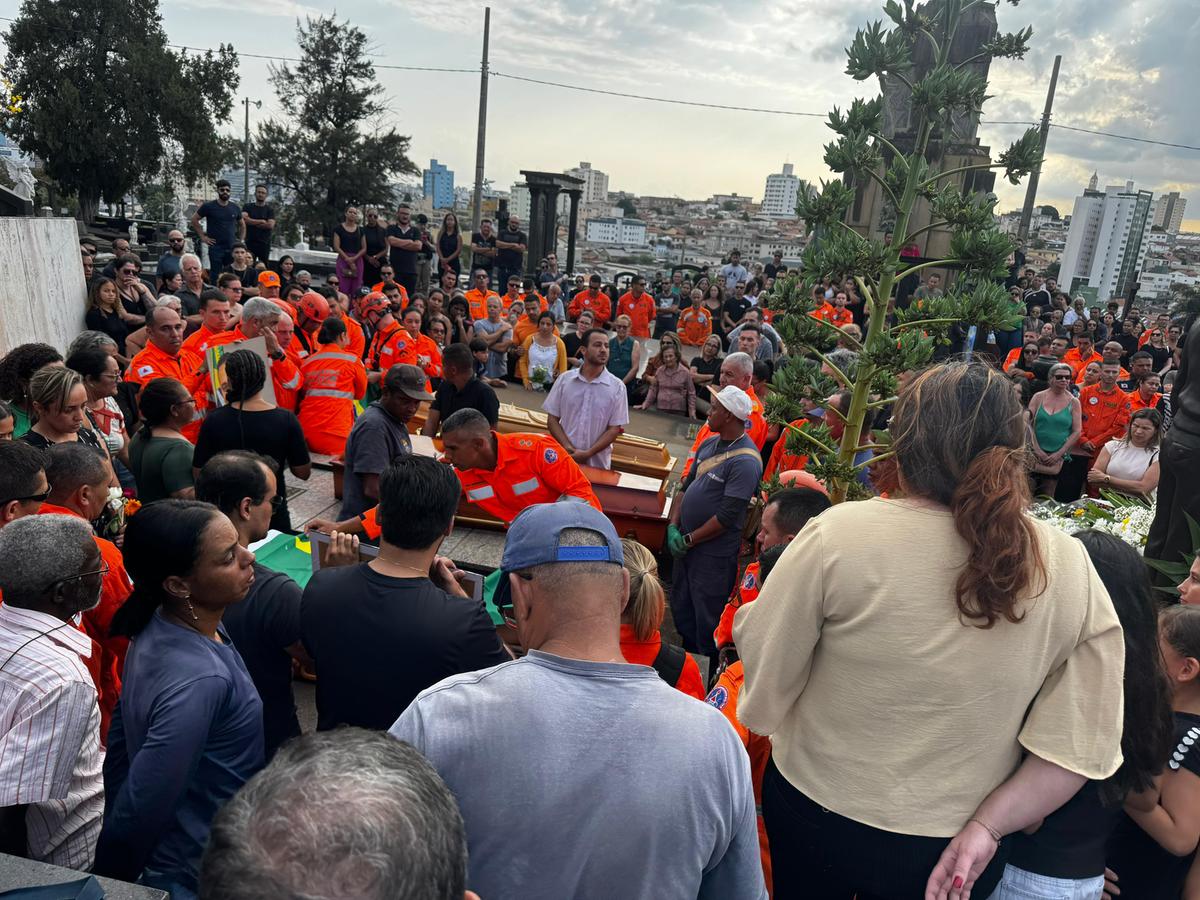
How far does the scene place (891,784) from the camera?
162 centimetres

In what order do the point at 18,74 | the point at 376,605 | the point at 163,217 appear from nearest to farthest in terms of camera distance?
the point at 376,605, the point at 18,74, the point at 163,217

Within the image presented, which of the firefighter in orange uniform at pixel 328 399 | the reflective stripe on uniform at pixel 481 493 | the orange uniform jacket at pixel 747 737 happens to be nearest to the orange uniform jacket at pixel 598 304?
the firefighter in orange uniform at pixel 328 399

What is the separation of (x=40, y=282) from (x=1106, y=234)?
260 ft

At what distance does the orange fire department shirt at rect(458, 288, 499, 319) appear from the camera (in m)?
12.3

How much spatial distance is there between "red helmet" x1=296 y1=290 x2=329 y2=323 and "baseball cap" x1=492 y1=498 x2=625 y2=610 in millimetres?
7456

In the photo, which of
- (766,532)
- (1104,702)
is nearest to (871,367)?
(766,532)

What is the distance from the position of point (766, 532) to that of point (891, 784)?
169 centimetres

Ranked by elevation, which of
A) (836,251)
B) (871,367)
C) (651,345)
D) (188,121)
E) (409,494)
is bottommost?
(651,345)

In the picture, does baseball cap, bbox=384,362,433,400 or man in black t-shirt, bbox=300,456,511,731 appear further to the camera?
baseball cap, bbox=384,362,433,400

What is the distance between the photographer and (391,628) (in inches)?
87.3

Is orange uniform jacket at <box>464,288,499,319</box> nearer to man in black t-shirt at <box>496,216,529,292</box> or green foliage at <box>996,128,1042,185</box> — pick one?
man in black t-shirt at <box>496,216,529,292</box>

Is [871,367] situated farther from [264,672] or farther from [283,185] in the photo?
[283,185]

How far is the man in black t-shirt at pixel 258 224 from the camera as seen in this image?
12906mm

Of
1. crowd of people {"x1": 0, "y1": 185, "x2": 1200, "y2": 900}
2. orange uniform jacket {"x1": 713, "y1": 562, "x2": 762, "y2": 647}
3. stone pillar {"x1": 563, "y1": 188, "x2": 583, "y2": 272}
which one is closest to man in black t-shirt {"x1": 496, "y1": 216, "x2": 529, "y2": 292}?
stone pillar {"x1": 563, "y1": 188, "x2": 583, "y2": 272}
